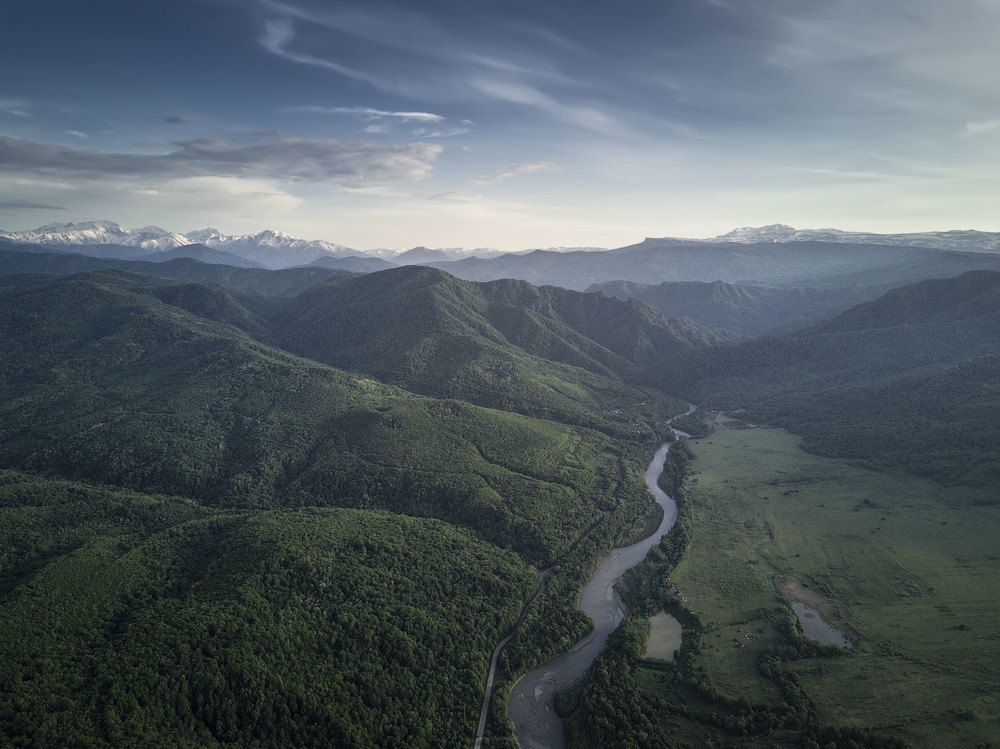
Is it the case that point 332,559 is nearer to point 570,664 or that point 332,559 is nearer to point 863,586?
point 570,664

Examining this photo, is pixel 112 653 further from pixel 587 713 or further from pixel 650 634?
pixel 650 634

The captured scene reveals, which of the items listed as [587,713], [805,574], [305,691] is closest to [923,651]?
[805,574]

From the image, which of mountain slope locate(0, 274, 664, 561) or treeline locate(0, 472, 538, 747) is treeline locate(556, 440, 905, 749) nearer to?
treeline locate(0, 472, 538, 747)

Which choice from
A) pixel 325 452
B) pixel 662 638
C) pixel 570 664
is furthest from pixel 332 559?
pixel 662 638

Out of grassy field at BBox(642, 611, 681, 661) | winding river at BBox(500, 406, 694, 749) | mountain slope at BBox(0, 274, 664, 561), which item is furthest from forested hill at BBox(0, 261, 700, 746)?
grassy field at BBox(642, 611, 681, 661)

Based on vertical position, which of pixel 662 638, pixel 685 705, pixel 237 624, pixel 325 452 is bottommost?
pixel 662 638

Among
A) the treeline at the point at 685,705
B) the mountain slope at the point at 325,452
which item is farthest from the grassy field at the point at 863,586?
the mountain slope at the point at 325,452

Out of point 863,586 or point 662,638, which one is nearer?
point 662,638
